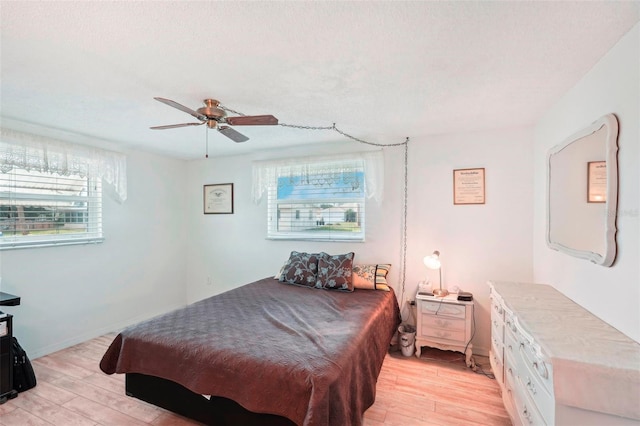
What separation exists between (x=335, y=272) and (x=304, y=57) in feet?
7.07

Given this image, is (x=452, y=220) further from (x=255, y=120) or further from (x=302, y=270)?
(x=255, y=120)

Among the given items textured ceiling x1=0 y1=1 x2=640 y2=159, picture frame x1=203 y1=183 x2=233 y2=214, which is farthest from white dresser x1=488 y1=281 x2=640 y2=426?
picture frame x1=203 y1=183 x2=233 y2=214

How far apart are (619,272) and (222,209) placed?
413cm

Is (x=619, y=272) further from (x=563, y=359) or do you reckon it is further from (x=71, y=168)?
(x=71, y=168)

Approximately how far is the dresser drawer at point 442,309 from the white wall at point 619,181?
0.85 metres

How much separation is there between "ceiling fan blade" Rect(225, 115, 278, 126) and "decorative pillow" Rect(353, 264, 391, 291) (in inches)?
74.5

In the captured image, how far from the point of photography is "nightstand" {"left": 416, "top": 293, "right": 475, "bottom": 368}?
8.89ft

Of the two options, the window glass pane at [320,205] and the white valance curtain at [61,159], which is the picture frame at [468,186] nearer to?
the window glass pane at [320,205]

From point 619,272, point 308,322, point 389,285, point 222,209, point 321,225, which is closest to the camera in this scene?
point 619,272

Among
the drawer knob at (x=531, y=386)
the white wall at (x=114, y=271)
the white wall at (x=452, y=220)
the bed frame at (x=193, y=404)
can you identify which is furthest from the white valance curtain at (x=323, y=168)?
the bed frame at (x=193, y=404)

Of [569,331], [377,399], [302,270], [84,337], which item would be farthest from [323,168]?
[84,337]

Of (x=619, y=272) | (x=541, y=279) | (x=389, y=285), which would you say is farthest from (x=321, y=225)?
(x=619, y=272)

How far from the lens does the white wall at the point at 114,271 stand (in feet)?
9.41

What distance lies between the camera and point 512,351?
1.85 meters
